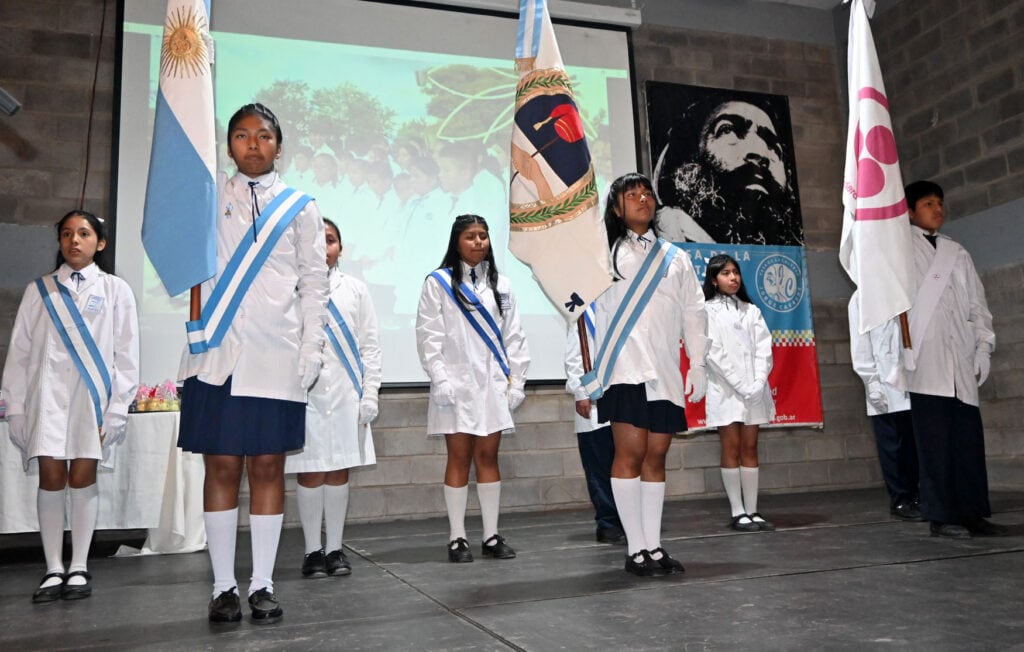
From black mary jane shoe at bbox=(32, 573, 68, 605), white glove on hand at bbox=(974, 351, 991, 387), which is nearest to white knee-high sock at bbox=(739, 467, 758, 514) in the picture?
white glove on hand at bbox=(974, 351, 991, 387)

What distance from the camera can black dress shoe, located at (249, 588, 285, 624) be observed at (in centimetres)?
245

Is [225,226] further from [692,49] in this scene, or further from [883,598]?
[692,49]

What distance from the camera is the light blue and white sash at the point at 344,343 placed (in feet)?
11.4

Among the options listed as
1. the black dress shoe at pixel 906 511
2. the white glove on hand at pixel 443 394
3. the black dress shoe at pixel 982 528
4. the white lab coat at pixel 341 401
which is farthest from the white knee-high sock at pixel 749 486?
the white lab coat at pixel 341 401

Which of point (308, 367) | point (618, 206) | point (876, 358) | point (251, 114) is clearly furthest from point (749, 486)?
point (251, 114)

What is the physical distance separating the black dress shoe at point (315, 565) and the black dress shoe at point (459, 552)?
1.68 ft

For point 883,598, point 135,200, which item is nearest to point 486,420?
point 883,598

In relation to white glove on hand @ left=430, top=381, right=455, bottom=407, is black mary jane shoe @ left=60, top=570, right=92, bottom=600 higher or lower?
lower

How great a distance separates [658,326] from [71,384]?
2227 millimetres

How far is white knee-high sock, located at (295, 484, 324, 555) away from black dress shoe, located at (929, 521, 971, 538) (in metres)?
2.57

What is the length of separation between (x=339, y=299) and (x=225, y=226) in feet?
3.47

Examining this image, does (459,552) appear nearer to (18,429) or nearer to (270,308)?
(270,308)

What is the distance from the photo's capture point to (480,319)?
3.71 m

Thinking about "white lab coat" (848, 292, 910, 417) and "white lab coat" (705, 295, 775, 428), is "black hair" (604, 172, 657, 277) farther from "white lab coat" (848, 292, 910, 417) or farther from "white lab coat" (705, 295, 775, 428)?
"white lab coat" (848, 292, 910, 417)
